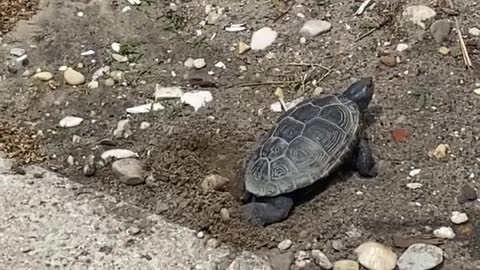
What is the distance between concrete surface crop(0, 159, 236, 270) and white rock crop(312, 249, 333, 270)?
0.28 meters

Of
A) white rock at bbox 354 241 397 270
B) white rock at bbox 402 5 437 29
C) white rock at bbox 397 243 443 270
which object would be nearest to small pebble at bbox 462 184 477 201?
white rock at bbox 397 243 443 270

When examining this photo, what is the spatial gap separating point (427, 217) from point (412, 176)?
0.21m

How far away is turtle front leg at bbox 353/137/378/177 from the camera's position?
3.20m

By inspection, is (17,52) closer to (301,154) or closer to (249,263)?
(301,154)

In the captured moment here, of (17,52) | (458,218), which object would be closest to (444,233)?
(458,218)

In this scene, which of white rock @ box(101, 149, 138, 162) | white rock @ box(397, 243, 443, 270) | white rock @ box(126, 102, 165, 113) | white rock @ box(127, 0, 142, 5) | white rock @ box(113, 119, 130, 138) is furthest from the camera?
white rock @ box(127, 0, 142, 5)

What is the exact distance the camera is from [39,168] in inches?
133

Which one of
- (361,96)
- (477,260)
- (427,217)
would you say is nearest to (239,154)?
(361,96)

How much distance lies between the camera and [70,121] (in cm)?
360

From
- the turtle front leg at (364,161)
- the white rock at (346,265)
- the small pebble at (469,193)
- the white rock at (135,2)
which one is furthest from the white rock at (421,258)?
the white rock at (135,2)

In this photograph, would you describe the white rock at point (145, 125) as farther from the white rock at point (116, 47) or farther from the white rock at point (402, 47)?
the white rock at point (402, 47)

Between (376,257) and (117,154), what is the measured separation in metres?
1.09

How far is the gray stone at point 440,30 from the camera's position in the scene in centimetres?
379

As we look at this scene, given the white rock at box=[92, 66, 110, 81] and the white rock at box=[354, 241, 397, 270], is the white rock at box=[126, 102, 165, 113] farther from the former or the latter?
the white rock at box=[354, 241, 397, 270]
